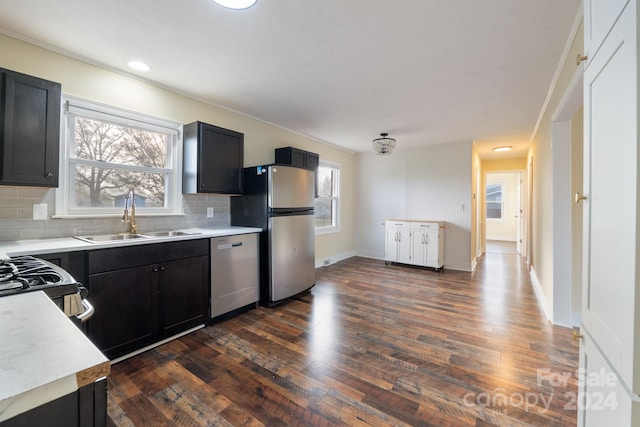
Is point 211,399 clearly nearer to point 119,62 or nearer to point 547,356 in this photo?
point 547,356

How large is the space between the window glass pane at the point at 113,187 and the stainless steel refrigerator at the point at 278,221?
90 centimetres

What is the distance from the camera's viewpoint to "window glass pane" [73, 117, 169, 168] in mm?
2434

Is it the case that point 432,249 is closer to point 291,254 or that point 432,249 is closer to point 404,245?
point 404,245

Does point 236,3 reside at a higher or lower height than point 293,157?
higher

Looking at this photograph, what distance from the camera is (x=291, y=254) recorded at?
3.48 m

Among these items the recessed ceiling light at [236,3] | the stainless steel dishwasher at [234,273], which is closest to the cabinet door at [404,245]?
the stainless steel dishwasher at [234,273]

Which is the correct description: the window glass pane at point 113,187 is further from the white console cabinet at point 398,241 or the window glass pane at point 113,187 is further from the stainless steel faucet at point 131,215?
the white console cabinet at point 398,241

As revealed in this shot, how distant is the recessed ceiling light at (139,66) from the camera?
2.40 meters

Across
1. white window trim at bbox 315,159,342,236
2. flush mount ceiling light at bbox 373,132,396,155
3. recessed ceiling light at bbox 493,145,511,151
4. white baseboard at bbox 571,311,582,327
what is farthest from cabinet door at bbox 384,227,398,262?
white baseboard at bbox 571,311,582,327

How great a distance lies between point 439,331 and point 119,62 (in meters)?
3.76

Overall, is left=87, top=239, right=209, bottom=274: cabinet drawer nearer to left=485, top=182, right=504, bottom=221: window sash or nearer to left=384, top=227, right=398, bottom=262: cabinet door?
left=384, top=227, right=398, bottom=262: cabinet door

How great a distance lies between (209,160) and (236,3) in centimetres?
167

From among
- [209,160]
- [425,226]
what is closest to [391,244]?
[425,226]

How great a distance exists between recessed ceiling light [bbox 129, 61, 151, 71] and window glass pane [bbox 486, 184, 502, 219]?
401 inches
